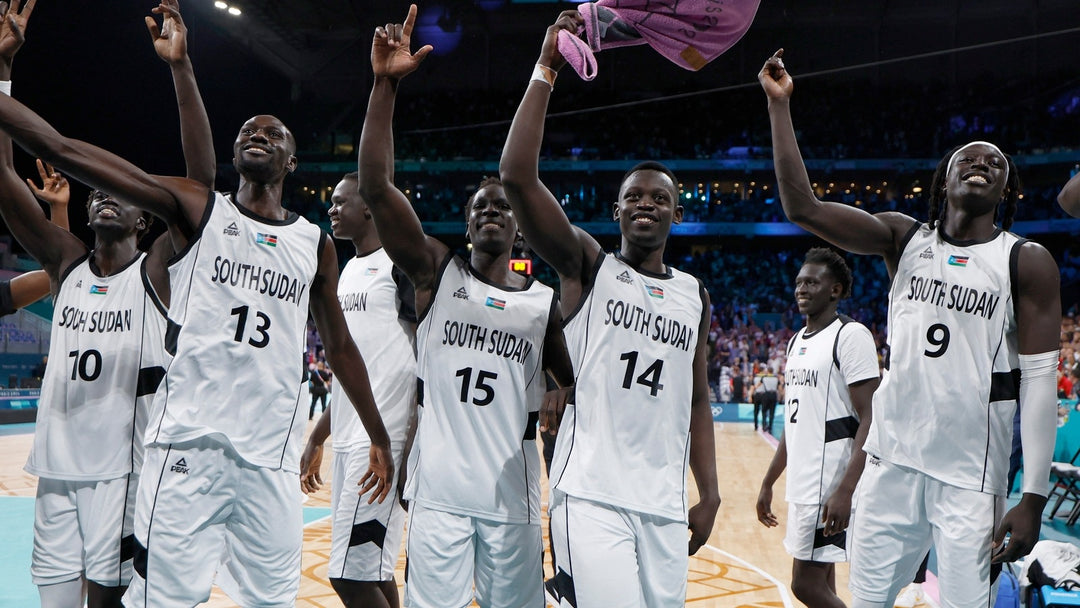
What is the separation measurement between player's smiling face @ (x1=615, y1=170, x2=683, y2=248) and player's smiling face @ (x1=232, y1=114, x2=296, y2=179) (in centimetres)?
131

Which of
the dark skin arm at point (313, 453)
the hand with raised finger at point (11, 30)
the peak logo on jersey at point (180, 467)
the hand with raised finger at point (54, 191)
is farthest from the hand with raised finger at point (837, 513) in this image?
the hand with raised finger at point (54, 191)

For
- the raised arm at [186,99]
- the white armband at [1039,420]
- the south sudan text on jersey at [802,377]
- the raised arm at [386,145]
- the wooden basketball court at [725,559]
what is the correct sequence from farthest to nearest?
1. the wooden basketball court at [725,559]
2. the south sudan text on jersey at [802,377]
3. the raised arm at [186,99]
4. the white armband at [1039,420]
5. the raised arm at [386,145]

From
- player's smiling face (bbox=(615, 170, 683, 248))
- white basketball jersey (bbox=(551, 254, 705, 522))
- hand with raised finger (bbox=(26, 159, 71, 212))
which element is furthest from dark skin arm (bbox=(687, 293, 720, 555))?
hand with raised finger (bbox=(26, 159, 71, 212))

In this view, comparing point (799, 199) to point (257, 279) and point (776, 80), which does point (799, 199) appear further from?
point (257, 279)

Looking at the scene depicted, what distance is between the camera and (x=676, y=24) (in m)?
3.06

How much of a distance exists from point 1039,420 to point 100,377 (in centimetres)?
368

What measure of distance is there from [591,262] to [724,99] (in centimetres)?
2897

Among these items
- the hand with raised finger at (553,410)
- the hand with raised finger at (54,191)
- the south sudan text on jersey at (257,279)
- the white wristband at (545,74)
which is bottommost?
the hand with raised finger at (553,410)

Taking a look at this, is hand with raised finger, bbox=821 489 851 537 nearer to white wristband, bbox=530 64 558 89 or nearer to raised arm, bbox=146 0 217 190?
white wristband, bbox=530 64 558 89

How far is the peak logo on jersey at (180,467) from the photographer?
295 cm

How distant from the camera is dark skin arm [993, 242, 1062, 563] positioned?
3.07 m

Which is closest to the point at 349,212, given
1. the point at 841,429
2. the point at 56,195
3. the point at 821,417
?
the point at 56,195

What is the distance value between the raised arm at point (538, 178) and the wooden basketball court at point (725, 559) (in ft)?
11.0

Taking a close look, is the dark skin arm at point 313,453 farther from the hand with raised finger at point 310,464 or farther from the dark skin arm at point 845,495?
the dark skin arm at point 845,495
